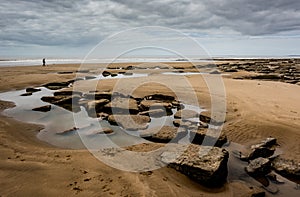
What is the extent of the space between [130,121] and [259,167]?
493 centimetres

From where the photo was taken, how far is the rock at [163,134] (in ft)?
26.6

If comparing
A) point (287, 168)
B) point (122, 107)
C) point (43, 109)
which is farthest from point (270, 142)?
point (43, 109)

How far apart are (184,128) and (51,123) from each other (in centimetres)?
506

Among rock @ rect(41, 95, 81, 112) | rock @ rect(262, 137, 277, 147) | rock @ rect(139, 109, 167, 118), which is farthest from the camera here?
rock @ rect(41, 95, 81, 112)

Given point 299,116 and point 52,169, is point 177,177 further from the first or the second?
point 299,116

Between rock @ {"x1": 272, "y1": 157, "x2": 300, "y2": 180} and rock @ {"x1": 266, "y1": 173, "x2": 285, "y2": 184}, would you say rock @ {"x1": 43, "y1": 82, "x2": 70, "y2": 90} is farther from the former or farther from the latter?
rock @ {"x1": 266, "y1": 173, "x2": 285, "y2": 184}

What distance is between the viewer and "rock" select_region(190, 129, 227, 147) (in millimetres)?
7914

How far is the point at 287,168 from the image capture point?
254 inches

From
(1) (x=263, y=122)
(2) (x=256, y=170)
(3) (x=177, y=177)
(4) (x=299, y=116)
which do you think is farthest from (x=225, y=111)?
(3) (x=177, y=177)

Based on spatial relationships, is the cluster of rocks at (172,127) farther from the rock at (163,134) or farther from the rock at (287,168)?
the rock at (287,168)

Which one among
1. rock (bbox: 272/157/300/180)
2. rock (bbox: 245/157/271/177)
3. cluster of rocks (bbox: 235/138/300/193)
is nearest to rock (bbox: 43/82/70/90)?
cluster of rocks (bbox: 235/138/300/193)

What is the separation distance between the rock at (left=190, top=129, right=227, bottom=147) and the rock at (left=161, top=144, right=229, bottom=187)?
4.47 ft

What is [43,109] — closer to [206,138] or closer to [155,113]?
[155,113]

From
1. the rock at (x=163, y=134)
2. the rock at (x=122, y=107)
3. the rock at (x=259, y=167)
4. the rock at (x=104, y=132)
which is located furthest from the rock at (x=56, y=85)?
the rock at (x=259, y=167)
